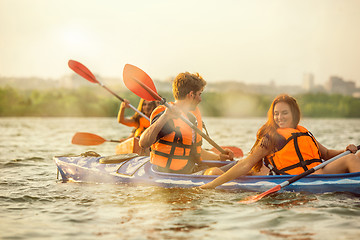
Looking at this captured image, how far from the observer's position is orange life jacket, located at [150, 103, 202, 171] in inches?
175

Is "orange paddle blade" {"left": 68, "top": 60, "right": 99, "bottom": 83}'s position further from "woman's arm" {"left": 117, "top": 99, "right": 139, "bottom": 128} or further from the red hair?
the red hair

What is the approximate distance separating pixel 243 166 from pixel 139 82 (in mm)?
1449

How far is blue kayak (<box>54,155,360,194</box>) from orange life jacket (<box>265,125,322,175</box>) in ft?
0.36

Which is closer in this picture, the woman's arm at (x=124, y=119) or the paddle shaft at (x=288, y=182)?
the paddle shaft at (x=288, y=182)

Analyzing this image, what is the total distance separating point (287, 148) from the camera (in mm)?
4105

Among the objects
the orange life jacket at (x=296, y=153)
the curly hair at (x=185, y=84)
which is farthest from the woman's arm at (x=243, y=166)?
the curly hair at (x=185, y=84)

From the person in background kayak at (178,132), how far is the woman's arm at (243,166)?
42 cm

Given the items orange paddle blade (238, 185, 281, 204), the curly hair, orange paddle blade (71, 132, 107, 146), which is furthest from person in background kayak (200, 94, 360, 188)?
orange paddle blade (71, 132, 107, 146)

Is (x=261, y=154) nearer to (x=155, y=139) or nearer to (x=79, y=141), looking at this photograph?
(x=155, y=139)

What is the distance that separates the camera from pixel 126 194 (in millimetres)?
4664

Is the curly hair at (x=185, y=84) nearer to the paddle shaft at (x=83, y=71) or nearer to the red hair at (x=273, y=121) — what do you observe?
the red hair at (x=273, y=121)

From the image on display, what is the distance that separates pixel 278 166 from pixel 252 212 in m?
0.66

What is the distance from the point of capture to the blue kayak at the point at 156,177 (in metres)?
4.23

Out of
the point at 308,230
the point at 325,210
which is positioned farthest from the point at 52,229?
the point at 325,210
